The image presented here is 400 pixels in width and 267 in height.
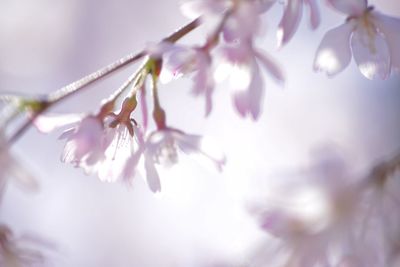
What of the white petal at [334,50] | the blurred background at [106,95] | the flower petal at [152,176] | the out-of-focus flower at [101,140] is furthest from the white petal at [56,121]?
the blurred background at [106,95]

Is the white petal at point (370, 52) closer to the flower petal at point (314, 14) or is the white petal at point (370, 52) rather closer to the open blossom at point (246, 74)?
the flower petal at point (314, 14)

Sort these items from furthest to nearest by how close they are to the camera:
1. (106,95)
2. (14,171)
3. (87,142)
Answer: (106,95), (87,142), (14,171)

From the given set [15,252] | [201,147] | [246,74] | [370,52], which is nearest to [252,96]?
[246,74]

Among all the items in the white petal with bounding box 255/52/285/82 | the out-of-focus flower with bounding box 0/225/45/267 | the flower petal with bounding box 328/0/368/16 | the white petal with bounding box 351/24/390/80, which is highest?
the white petal with bounding box 351/24/390/80

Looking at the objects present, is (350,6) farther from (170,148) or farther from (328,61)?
(170,148)

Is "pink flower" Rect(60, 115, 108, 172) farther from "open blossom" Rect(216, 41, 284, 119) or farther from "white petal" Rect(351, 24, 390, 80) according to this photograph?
"white petal" Rect(351, 24, 390, 80)

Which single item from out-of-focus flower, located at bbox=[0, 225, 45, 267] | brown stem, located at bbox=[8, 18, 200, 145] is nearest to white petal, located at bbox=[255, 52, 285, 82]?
brown stem, located at bbox=[8, 18, 200, 145]

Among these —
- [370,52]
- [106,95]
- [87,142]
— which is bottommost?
[87,142]
